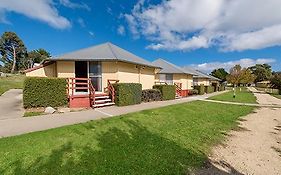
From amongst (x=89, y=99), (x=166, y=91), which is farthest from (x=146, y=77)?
(x=89, y=99)

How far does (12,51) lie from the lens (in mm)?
77750

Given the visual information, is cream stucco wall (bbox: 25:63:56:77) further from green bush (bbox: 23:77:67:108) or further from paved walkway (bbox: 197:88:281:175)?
paved walkway (bbox: 197:88:281:175)

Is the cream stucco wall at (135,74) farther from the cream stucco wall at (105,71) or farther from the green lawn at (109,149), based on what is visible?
Result: the green lawn at (109,149)

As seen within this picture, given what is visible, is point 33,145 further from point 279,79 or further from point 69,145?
point 279,79

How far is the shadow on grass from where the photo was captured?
453 cm

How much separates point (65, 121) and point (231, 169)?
6318 mm

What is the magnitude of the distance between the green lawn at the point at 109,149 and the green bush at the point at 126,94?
4.60 m

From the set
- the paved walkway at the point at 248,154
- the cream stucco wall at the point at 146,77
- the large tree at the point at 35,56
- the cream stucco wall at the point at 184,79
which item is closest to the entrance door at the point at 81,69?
the cream stucco wall at the point at 146,77

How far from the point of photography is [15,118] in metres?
8.88

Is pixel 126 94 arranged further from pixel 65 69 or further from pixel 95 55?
pixel 65 69

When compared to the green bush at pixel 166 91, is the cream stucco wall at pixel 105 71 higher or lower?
higher

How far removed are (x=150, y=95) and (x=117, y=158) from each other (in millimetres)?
12251

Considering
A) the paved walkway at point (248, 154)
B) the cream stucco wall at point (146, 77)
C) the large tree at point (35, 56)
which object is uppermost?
the large tree at point (35, 56)

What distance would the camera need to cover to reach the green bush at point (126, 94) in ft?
43.2
